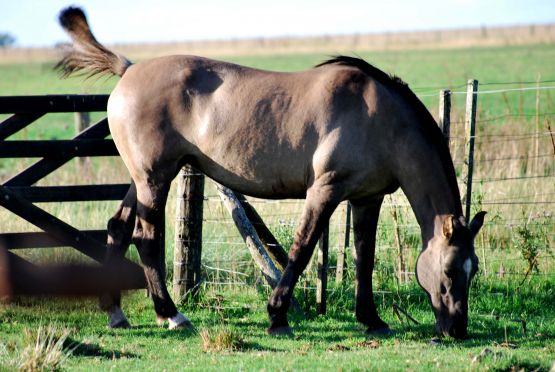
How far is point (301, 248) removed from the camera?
646cm

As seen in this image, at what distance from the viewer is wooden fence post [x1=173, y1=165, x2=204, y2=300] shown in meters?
7.80

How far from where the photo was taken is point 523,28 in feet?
315

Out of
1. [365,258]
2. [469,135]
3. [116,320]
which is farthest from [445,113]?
[116,320]

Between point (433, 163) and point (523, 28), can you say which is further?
point (523, 28)

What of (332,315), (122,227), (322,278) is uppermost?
(122,227)

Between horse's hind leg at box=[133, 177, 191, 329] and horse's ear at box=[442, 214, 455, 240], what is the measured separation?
7.54 feet

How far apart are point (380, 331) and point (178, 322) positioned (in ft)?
5.61

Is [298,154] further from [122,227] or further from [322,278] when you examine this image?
[122,227]

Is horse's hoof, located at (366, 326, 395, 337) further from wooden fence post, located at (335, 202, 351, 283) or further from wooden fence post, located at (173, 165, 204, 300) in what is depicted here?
wooden fence post, located at (173, 165, 204, 300)

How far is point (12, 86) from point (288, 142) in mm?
46439

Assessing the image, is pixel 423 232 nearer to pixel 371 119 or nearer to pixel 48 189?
pixel 371 119

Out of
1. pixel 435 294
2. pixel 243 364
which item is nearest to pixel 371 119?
pixel 435 294

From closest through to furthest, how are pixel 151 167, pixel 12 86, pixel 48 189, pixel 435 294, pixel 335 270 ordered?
pixel 435 294, pixel 151 167, pixel 48 189, pixel 335 270, pixel 12 86

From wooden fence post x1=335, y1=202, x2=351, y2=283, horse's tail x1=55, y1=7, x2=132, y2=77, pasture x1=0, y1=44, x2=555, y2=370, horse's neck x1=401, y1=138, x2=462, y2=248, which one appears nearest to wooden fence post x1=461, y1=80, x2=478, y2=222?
pasture x1=0, y1=44, x2=555, y2=370
